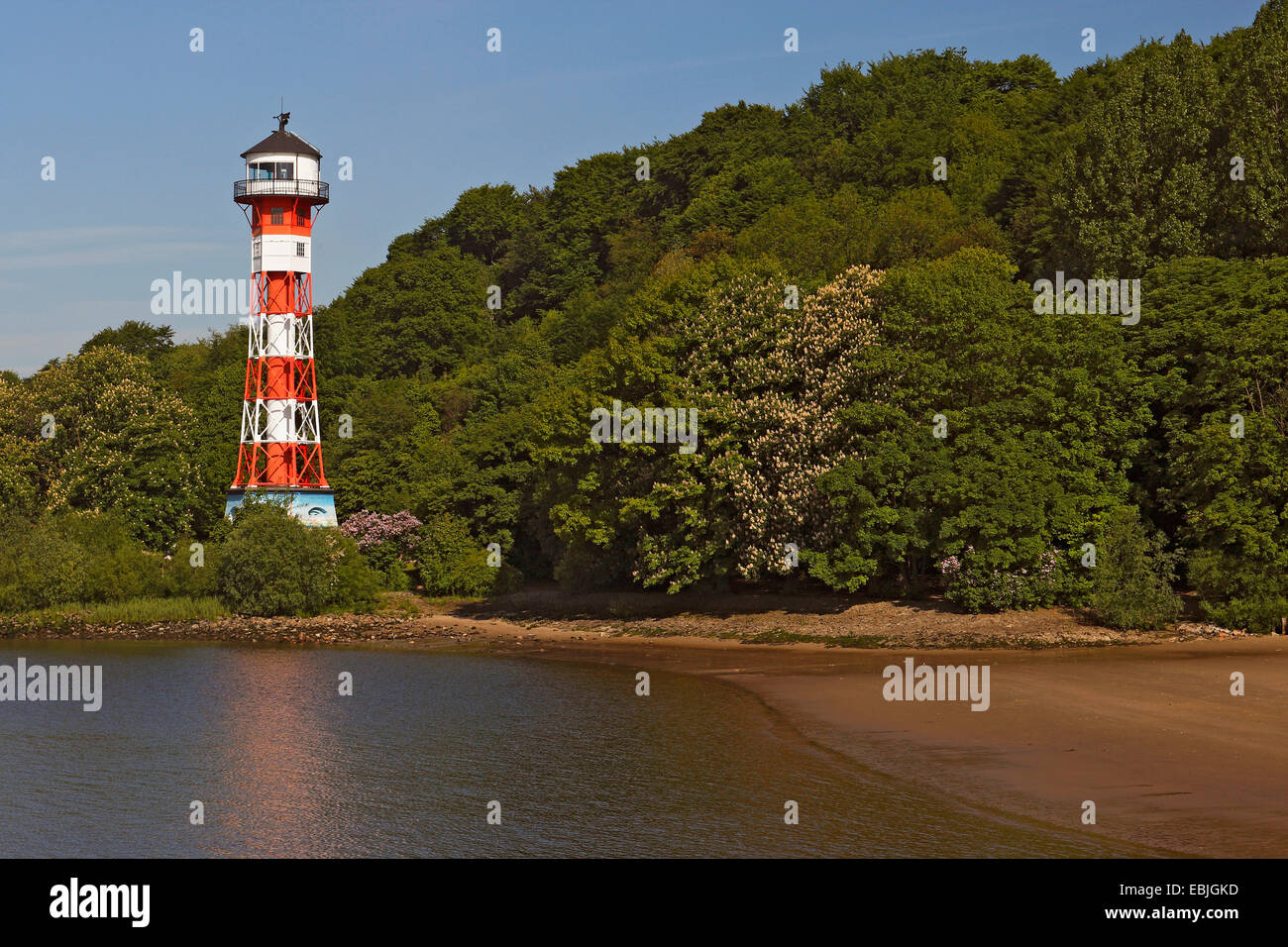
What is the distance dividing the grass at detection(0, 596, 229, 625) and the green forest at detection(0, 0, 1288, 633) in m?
1.09

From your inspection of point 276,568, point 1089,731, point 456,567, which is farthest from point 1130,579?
point 276,568

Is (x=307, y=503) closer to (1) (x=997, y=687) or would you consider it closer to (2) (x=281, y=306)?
(2) (x=281, y=306)

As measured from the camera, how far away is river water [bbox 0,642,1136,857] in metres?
24.8

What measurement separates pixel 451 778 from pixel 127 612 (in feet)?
131

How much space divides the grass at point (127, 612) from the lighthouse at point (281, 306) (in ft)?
27.7

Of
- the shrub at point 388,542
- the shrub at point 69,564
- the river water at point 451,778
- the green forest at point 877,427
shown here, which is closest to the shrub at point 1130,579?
the green forest at point 877,427

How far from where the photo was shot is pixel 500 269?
5167 inches

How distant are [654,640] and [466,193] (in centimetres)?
9591

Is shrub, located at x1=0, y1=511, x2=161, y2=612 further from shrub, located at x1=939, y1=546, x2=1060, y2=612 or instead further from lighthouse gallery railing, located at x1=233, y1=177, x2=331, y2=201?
shrub, located at x1=939, y1=546, x2=1060, y2=612

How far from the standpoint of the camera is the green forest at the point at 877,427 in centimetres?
5000

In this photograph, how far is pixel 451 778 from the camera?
101 ft

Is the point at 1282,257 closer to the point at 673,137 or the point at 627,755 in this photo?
the point at 627,755

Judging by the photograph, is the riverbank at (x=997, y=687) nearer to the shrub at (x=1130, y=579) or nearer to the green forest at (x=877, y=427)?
the shrub at (x=1130, y=579)

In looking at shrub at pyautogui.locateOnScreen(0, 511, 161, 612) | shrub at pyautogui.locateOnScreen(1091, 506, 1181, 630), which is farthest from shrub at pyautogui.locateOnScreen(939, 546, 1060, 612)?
shrub at pyautogui.locateOnScreen(0, 511, 161, 612)
